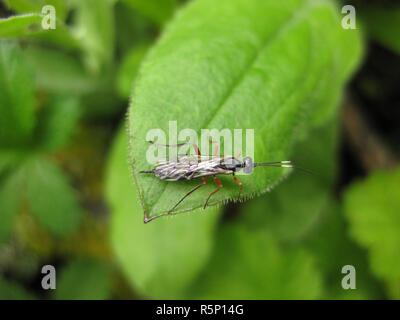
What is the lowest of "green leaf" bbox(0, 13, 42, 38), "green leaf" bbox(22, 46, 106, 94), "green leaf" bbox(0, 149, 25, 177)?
"green leaf" bbox(0, 149, 25, 177)

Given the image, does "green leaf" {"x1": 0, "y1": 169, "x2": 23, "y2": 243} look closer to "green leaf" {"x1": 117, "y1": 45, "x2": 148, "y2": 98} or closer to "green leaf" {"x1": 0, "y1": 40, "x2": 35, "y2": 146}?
"green leaf" {"x1": 0, "y1": 40, "x2": 35, "y2": 146}

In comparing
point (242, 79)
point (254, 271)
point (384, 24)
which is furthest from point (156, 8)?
point (254, 271)

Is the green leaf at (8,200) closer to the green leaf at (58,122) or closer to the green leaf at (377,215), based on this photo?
the green leaf at (58,122)

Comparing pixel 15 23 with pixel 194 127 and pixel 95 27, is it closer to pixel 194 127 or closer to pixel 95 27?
pixel 194 127

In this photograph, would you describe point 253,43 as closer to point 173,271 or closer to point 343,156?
point 173,271

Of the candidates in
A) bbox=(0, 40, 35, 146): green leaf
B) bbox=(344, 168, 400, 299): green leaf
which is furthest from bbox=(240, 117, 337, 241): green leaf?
bbox=(0, 40, 35, 146): green leaf
